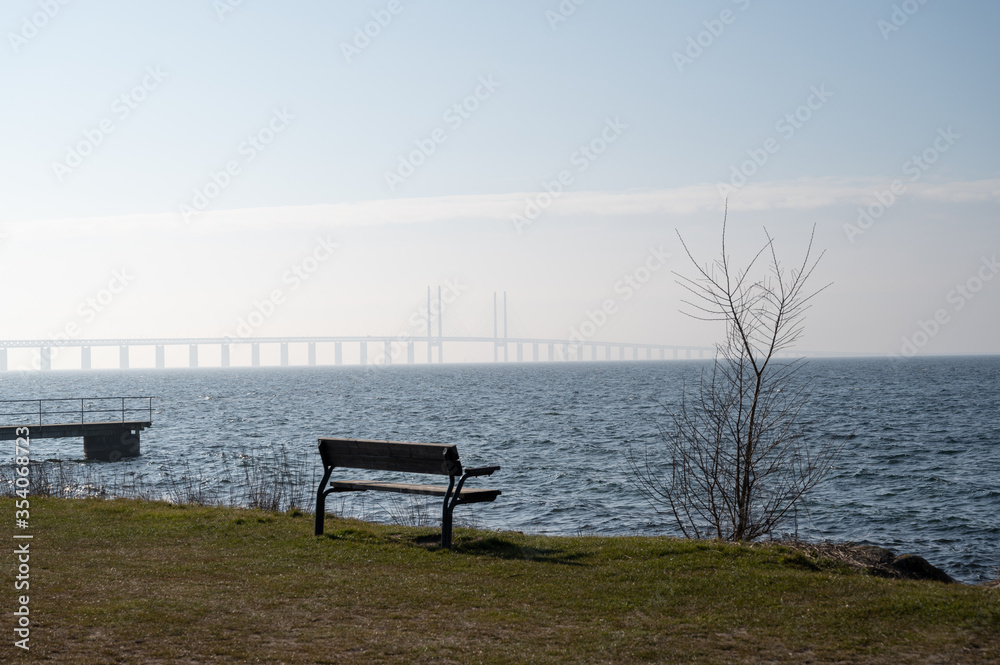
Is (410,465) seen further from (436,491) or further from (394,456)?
(436,491)

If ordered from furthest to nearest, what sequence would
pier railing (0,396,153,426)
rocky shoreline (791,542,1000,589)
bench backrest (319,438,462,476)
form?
1. pier railing (0,396,153,426)
2. bench backrest (319,438,462,476)
3. rocky shoreline (791,542,1000,589)

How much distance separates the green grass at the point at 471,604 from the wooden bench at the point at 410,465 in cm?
40

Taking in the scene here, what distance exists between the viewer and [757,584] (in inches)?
252

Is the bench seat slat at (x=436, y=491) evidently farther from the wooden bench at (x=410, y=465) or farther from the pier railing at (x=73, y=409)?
the pier railing at (x=73, y=409)

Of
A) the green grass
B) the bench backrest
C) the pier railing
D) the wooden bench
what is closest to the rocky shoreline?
A: the green grass

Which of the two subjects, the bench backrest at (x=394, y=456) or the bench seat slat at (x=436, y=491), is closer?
the bench backrest at (x=394, y=456)

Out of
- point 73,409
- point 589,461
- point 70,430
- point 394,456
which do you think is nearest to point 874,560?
point 394,456

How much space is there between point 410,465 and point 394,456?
20 cm

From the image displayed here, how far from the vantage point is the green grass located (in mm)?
4812

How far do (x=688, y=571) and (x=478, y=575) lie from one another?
165 centimetres

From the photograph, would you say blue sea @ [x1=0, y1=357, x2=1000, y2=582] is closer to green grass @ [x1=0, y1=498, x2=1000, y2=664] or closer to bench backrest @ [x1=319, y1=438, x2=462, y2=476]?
green grass @ [x1=0, y1=498, x2=1000, y2=664]

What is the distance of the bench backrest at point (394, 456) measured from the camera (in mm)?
7887

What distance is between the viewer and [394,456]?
27.2 ft

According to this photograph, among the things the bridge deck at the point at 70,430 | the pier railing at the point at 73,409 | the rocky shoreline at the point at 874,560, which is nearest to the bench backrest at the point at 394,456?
the rocky shoreline at the point at 874,560
